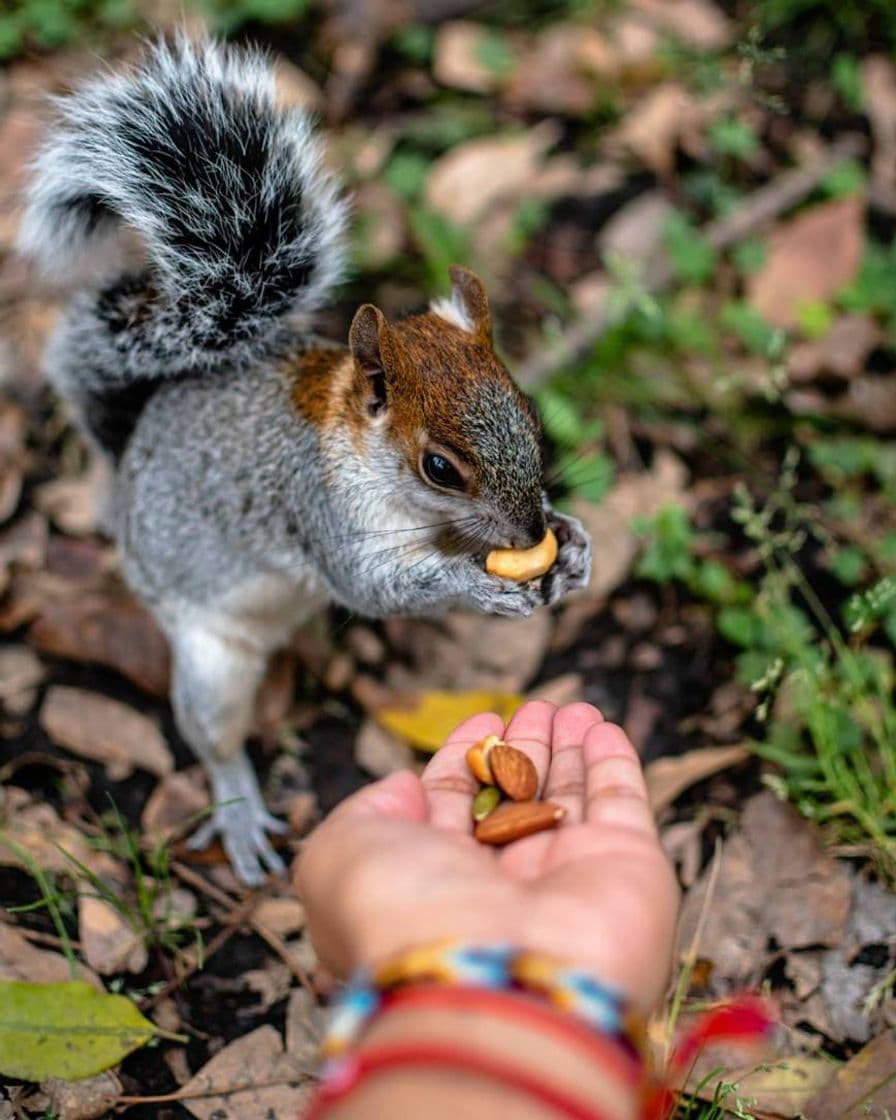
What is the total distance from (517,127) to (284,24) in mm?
905

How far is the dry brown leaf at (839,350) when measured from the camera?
328 cm

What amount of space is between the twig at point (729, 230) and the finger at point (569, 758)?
5.21 ft

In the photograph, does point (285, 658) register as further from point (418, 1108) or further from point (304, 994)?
point (418, 1108)

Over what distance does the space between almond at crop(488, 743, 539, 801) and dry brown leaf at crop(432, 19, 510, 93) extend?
300 cm

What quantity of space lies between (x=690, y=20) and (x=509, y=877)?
3564mm

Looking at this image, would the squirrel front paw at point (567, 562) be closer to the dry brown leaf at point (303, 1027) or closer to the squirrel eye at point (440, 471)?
the squirrel eye at point (440, 471)

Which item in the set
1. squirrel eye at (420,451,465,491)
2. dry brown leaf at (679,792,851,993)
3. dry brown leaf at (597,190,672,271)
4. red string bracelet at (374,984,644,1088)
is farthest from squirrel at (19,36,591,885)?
dry brown leaf at (597,190,672,271)

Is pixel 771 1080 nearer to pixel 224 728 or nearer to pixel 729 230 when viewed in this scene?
pixel 224 728

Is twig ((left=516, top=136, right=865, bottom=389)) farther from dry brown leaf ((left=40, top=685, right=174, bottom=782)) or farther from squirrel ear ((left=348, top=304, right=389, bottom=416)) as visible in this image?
dry brown leaf ((left=40, top=685, right=174, bottom=782))

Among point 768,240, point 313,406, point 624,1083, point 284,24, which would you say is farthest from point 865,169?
point 624,1083

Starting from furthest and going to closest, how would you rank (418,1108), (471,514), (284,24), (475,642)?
(284,24) → (475,642) → (471,514) → (418,1108)

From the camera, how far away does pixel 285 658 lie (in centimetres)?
304

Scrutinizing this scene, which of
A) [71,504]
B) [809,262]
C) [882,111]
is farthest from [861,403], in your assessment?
[71,504]

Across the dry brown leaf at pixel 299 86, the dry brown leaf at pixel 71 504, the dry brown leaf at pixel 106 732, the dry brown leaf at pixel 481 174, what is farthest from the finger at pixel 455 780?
the dry brown leaf at pixel 299 86
